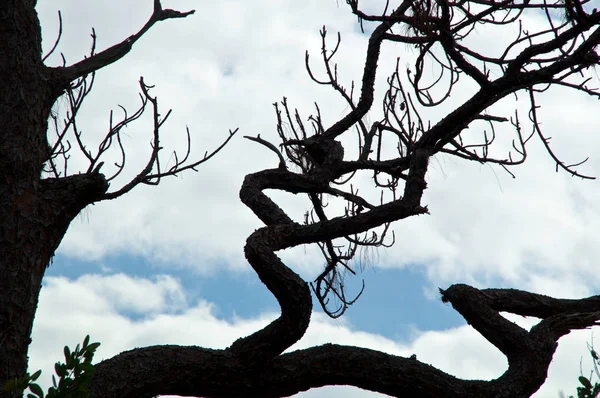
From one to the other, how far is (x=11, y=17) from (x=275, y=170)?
2.26 metres

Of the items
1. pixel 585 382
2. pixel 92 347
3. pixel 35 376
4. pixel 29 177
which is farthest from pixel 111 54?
pixel 585 382

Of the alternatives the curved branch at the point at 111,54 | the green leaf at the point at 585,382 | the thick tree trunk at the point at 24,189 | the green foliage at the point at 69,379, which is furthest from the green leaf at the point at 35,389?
the curved branch at the point at 111,54

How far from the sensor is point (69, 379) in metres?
2.69

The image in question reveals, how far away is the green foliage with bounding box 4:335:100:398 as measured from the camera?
2625 millimetres

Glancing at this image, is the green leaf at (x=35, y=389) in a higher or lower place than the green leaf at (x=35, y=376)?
lower

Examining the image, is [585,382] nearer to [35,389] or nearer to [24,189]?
[35,389]

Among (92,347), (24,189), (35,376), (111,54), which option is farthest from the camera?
(111,54)

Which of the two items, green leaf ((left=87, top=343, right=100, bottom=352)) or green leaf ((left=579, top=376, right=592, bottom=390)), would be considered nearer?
green leaf ((left=87, top=343, right=100, bottom=352))

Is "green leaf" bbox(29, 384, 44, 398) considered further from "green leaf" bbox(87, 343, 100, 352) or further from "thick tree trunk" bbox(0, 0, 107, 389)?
"thick tree trunk" bbox(0, 0, 107, 389)

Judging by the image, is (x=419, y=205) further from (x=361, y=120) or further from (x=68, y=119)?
(x=68, y=119)

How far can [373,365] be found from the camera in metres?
4.43

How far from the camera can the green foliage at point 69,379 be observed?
103 inches

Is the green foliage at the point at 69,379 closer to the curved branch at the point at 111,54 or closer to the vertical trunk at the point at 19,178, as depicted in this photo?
the vertical trunk at the point at 19,178

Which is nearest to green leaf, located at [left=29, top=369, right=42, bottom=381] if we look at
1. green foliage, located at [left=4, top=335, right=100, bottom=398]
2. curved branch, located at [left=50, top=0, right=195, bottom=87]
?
green foliage, located at [left=4, top=335, right=100, bottom=398]
